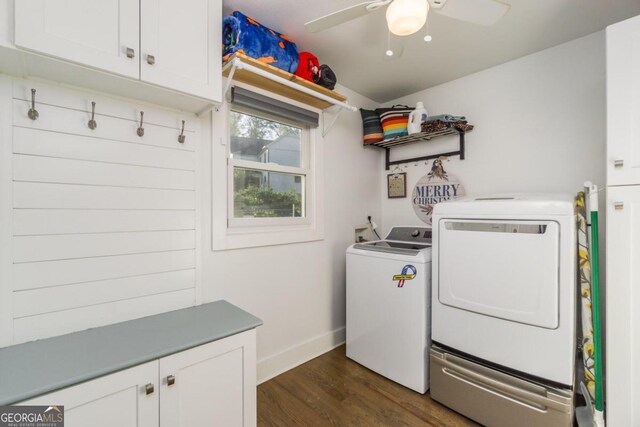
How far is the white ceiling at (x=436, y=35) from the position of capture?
1.61 metres

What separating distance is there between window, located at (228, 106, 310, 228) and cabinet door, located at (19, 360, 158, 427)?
0.97 meters

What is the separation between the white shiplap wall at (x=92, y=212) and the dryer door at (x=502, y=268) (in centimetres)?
157

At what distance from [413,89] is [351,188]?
112cm

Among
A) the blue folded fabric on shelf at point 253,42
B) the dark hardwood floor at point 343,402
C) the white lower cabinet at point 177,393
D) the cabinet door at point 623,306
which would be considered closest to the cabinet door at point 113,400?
the white lower cabinet at point 177,393

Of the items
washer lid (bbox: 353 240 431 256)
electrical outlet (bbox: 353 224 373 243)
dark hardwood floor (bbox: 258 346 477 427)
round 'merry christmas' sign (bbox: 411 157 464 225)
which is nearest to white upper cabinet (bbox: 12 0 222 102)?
washer lid (bbox: 353 240 431 256)

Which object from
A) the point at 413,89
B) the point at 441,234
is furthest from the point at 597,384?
the point at 413,89

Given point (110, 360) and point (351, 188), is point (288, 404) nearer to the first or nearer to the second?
point (110, 360)

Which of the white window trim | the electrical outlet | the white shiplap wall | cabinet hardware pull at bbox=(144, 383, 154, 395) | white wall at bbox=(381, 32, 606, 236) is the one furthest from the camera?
the electrical outlet

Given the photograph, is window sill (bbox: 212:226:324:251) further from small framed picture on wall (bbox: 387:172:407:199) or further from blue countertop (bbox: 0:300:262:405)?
small framed picture on wall (bbox: 387:172:407:199)

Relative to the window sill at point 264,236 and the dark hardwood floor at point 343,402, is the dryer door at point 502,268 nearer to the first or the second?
the dark hardwood floor at point 343,402

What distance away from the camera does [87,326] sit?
132 centimetres

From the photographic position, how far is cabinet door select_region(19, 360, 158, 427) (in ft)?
3.09

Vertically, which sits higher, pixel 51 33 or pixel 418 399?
pixel 51 33
